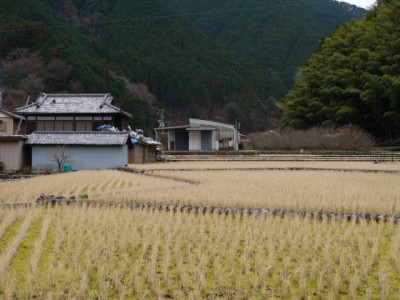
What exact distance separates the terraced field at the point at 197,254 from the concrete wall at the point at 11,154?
1563cm

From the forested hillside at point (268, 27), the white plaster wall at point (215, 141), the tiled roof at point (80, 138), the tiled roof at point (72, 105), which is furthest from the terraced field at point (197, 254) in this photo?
the forested hillside at point (268, 27)

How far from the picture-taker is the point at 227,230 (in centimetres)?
719

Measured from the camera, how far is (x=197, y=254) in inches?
232

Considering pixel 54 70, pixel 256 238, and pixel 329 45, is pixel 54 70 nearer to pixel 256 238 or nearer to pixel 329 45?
pixel 329 45

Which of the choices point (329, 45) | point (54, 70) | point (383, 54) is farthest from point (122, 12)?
point (383, 54)

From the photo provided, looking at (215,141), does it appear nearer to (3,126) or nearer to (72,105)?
(72,105)

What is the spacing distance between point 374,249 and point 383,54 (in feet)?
110

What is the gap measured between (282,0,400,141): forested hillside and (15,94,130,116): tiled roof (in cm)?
1802

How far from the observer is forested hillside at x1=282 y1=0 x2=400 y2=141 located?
112 feet

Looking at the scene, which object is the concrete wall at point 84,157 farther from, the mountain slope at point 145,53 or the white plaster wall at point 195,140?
the mountain slope at point 145,53

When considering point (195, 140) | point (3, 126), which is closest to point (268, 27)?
point (195, 140)

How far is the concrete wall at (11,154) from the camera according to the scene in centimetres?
2345

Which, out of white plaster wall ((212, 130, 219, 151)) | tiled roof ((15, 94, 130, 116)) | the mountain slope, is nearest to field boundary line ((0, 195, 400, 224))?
tiled roof ((15, 94, 130, 116))

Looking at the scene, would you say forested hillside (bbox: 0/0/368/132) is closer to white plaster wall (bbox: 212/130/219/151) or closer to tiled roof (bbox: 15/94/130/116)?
white plaster wall (bbox: 212/130/219/151)
